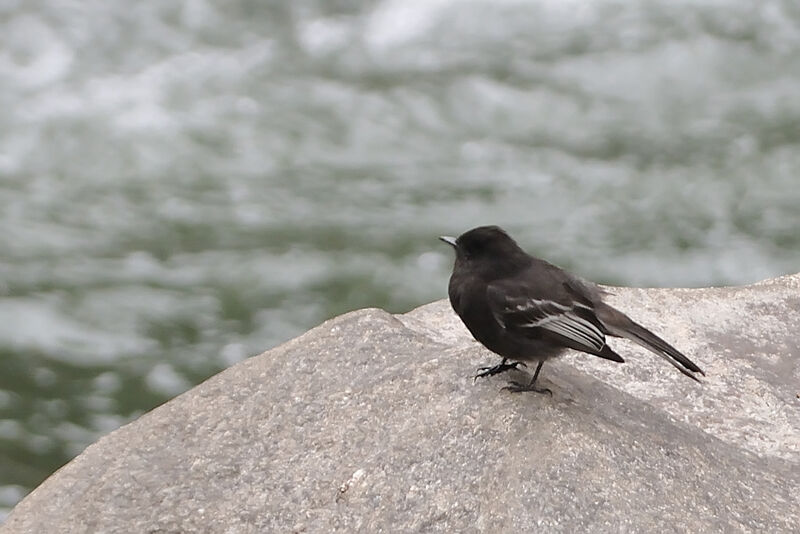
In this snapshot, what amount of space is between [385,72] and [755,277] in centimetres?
443

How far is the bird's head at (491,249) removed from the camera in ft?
15.0

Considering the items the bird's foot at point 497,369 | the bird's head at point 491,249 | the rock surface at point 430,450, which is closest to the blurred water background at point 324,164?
the rock surface at point 430,450

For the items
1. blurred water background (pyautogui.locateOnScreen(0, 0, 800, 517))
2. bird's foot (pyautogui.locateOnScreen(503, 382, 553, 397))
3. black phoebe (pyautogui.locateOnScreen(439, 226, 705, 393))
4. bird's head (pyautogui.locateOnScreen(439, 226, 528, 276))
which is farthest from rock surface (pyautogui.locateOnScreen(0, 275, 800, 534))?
blurred water background (pyautogui.locateOnScreen(0, 0, 800, 517))

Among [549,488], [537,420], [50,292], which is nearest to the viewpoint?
[549,488]

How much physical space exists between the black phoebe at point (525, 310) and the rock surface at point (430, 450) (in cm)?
20

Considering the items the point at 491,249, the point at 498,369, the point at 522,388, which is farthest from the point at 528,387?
the point at 491,249

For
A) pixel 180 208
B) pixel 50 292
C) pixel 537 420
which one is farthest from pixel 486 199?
pixel 537 420

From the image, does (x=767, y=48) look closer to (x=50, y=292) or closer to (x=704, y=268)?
(x=704, y=268)

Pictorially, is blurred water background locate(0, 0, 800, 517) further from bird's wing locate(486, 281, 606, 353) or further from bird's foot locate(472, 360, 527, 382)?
bird's wing locate(486, 281, 606, 353)

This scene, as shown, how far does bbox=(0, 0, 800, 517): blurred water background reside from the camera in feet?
31.4

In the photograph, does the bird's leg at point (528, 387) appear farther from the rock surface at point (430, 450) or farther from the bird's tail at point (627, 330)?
the bird's tail at point (627, 330)

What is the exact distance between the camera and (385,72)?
486 inches

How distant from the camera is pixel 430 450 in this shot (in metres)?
4.27

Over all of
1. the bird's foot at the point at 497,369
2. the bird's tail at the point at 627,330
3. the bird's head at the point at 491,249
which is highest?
the bird's head at the point at 491,249
